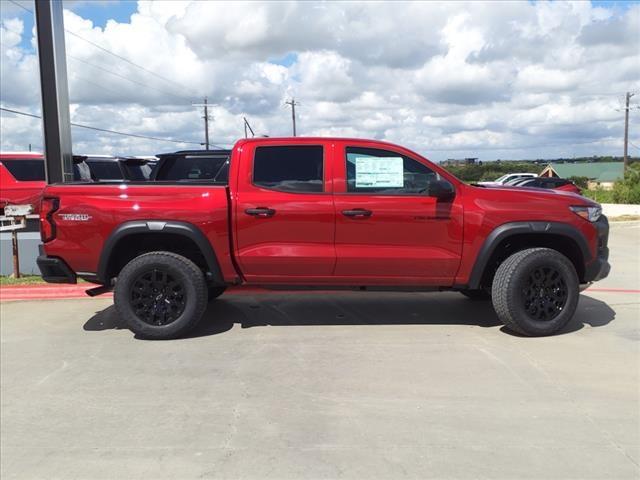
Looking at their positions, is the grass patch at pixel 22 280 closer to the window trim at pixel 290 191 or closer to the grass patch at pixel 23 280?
the grass patch at pixel 23 280

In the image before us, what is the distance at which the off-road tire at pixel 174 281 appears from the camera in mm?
5273

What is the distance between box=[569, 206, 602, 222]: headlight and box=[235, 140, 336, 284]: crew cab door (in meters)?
2.32

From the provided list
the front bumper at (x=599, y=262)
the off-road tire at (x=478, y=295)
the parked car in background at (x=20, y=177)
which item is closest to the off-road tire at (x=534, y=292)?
the front bumper at (x=599, y=262)

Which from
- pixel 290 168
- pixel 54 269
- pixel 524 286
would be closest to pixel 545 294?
pixel 524 286

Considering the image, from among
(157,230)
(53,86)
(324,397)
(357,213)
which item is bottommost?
(324,397)

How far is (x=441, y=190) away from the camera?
16.9 ft

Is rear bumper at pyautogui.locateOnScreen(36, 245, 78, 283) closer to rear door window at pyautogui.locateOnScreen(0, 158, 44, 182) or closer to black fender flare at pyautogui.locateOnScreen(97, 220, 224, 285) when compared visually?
black fender flare at pyautogui.locateOnScreen(97, 220, 224, 285)

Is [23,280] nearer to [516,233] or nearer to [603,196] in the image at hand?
[516,233]

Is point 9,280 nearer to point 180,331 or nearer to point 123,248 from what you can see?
point 123,248

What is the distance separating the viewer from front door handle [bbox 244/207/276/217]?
521cm

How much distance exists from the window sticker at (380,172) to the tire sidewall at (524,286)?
140cm

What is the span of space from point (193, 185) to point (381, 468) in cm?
330

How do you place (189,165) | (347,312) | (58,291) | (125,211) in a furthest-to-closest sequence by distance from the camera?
1. (189,165)
2. (58,291)
3. (347,312)
4. (125,211)

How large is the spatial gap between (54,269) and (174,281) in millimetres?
1188
